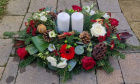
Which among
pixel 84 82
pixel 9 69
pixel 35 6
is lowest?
pixel 84 82

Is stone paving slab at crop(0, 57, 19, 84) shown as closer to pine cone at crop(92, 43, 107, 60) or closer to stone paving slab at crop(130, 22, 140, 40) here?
pine cone at crop(92, 43, 107, 60)

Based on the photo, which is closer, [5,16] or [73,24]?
[73,24]

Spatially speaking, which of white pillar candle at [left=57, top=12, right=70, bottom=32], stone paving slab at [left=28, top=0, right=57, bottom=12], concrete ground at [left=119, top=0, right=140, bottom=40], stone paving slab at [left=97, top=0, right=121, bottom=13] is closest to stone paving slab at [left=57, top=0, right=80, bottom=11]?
stone paving slab at [left=28, top=0, right=57, bottom=12]

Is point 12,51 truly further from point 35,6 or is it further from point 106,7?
point 106,7

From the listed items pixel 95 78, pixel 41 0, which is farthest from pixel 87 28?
pixel 41 0

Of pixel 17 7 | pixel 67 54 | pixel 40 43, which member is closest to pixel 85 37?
pixel 67 54

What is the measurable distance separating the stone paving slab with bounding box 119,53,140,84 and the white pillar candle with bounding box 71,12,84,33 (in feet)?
1.91

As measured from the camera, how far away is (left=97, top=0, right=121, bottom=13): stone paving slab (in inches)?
94.7

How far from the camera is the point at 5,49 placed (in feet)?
5.99

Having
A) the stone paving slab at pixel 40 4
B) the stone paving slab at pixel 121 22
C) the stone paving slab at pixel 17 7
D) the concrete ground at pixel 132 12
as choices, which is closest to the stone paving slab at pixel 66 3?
the stone paving slab at pixel 40 4

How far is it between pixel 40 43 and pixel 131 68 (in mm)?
979

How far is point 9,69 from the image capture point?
1635 mm

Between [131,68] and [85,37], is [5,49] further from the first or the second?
[131,68]

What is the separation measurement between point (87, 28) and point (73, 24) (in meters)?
0.23
